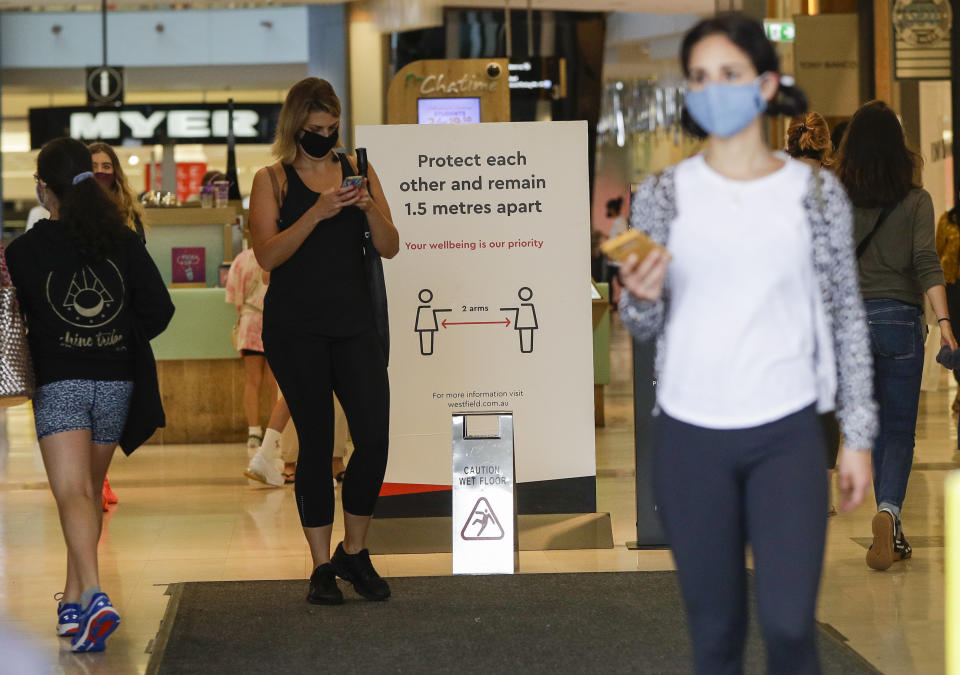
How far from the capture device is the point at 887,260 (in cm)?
458

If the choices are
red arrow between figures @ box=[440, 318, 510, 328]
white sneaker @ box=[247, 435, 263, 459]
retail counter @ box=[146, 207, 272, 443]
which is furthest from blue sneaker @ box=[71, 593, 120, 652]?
retail counter @ box=[146, 207, 272, 443]

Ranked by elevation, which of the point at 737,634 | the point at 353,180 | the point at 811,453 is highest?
the point at 353,180

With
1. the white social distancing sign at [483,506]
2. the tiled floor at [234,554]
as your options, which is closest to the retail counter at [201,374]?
the tiled floor at [234,554]

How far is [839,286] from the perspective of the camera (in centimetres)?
229

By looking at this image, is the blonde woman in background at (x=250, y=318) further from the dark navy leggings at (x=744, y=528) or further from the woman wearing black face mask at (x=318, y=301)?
the dark navy leggings at (x=744, y=528)

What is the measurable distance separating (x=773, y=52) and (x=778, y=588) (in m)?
0.90

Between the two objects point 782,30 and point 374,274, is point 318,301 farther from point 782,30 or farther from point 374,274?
point 782,30

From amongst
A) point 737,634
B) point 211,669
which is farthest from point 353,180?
point 737,634

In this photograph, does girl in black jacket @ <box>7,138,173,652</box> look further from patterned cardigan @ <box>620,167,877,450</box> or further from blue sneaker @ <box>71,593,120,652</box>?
patterned cardigan @ <box>620,167,877,450</box>

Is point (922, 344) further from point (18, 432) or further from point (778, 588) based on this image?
point (18, 432)

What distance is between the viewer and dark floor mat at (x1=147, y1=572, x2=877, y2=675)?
11.8 ft

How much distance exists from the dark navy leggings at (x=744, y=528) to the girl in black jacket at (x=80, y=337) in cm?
205

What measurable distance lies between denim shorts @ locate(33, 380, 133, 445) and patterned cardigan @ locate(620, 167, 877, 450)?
2.00m

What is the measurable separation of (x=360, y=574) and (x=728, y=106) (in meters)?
2.48
